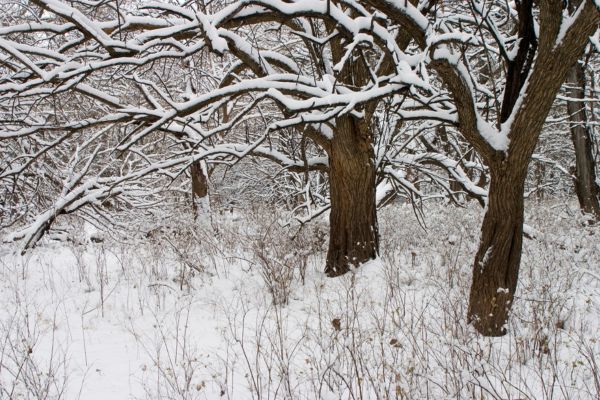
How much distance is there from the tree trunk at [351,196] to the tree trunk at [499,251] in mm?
1770

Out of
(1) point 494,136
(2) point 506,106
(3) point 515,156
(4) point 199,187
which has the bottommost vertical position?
(3) point 515,156

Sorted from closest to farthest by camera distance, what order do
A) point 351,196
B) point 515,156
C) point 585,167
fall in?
point 515,156 → point 351,196 → point 585,167

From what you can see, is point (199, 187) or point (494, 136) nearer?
point (494, 136)

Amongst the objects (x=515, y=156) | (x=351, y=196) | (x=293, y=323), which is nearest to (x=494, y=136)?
(x=515, y=156)

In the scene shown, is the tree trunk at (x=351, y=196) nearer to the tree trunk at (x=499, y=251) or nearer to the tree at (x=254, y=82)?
the tree at (x=254, y=82)

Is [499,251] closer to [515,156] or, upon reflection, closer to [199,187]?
[515,156]

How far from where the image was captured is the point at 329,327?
3.64 m

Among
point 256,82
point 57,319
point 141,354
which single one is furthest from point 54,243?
point 256,82

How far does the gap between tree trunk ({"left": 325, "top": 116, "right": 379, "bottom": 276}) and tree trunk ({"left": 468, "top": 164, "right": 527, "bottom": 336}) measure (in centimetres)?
177

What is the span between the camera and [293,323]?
402 centimetres

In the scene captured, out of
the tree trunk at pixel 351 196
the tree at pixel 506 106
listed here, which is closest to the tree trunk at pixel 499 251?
the tree at pixel 506 106

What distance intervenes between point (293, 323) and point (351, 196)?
1847 millimetres

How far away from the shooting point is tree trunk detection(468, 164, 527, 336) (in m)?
3.40

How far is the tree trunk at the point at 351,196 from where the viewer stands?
201 inches
